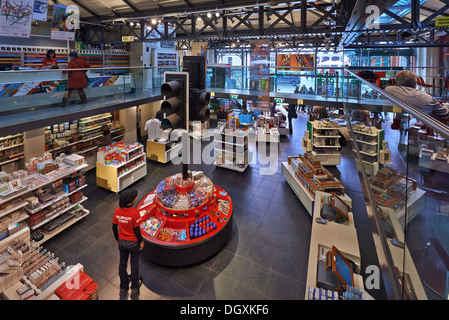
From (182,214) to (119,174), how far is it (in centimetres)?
355

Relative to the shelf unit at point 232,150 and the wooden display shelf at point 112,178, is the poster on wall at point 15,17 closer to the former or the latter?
the wooden display shelf at point 112,178

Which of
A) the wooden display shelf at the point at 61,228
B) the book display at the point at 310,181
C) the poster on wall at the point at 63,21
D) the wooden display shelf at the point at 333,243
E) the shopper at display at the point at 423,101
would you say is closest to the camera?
the shopper at display at the point at 423,101

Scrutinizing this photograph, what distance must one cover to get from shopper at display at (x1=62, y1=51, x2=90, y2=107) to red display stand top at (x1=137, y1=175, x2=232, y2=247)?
13.2 feet

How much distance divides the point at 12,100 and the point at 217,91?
7619 millimetres

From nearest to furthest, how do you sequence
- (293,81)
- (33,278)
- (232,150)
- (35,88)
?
(33,278) → (35,88) → (232,150) → (293,81)

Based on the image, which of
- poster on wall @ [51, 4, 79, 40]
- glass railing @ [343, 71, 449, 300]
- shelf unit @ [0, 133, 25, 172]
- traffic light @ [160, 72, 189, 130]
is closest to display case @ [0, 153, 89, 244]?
shelf unit @ [0, 133, 25, 172]

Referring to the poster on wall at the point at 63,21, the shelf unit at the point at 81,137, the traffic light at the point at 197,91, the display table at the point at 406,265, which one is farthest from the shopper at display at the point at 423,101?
the poster on wall at the point at 63,21

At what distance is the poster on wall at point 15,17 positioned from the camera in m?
6.98

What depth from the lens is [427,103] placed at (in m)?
2.51

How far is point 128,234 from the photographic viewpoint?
12.5ft

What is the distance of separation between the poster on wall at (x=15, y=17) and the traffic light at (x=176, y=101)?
6712mm

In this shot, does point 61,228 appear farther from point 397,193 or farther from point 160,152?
point 397,193

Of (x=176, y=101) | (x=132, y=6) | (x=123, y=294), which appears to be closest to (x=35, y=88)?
(x=176, y=101)

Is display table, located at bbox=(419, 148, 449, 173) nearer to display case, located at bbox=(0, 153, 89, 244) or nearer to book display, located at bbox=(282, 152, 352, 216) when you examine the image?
book display, located at bbox=(282, 152, 352, 216)
